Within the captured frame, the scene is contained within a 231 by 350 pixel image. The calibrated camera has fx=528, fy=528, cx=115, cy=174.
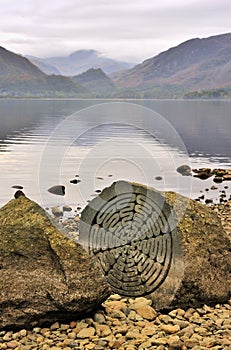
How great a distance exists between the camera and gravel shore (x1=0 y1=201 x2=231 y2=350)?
1012 cm

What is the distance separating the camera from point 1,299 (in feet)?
34.8

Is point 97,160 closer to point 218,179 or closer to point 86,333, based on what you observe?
point 218,179

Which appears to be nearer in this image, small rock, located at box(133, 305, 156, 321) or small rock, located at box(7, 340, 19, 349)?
small rock, located at box(7, 340, 19, 349)

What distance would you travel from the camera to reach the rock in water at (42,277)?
10.7 m

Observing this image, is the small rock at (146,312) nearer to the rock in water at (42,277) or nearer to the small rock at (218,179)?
the rock in water at (42,277)

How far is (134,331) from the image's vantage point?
10.6 meters

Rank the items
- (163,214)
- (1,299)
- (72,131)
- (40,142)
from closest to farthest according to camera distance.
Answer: (1,299)
(163,214)
(40,142)
(72,131)

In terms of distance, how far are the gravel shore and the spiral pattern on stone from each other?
0.56m

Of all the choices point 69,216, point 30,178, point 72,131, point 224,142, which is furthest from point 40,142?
point 69,216

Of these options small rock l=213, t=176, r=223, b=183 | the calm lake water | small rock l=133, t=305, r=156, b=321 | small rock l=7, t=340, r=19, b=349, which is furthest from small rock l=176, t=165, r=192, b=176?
small rock l=7, t=340, r=19, b=349

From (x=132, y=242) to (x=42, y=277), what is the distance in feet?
8.61

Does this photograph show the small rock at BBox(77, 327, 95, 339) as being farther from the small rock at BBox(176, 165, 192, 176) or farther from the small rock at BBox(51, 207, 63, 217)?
the small rock at BBox(176, 165, 192, 176)

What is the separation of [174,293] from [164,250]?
100 centimetres

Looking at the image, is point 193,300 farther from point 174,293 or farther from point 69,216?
point 69,216
